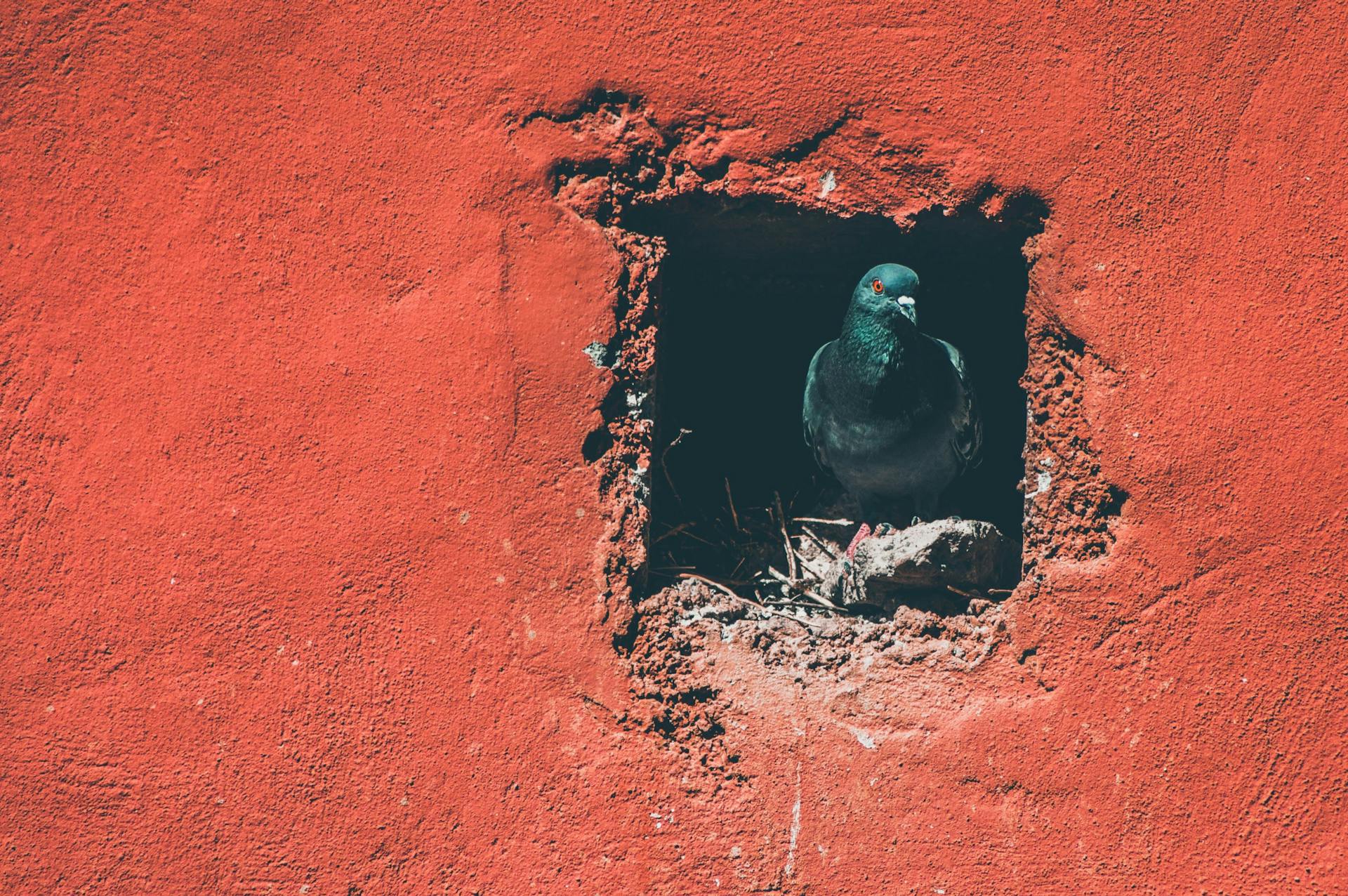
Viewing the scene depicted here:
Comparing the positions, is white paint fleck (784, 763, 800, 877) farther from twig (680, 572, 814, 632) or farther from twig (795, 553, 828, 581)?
twig (795, 553, 828, 581)

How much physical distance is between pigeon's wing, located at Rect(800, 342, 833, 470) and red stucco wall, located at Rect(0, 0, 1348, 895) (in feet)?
3.21

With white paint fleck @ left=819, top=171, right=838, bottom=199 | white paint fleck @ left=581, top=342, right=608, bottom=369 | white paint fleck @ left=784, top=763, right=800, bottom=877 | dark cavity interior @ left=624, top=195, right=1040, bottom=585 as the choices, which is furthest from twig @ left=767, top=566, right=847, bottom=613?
white paint fleck @ left=819, top=171, right=838, bottom=199

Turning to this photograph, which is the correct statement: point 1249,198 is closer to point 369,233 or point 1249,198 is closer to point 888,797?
point 888,797

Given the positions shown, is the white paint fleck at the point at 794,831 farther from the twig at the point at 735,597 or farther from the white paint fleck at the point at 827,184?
the white paint fleck at the point at 827,184

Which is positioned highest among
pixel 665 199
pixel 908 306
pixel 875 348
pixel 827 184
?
pixel 827 184

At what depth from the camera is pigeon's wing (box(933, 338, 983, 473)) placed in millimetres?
3570

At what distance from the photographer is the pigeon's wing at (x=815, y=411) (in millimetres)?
3715

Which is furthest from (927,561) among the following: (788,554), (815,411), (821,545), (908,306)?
(815,411)

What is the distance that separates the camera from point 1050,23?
2779 mm

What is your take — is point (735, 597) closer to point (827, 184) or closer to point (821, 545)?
point (821, 545)

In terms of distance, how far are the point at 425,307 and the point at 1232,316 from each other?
186 centimetres

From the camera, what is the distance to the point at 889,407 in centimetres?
347

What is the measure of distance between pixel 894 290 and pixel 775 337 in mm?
909

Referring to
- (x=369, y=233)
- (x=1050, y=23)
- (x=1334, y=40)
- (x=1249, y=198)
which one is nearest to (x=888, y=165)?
(x=1050, y=23)
